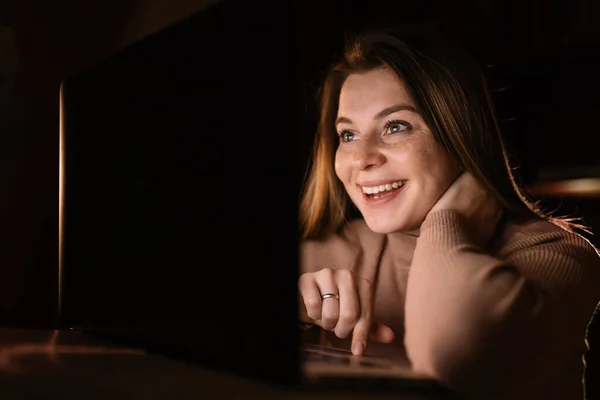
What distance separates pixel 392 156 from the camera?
2.84ft

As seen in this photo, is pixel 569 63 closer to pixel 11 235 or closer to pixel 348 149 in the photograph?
pixel 348 149

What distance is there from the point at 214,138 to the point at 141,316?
29 cm

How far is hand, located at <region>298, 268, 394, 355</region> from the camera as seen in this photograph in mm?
847

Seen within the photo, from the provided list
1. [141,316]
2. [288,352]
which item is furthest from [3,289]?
[288,352]

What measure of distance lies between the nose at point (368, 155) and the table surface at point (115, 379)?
330mm

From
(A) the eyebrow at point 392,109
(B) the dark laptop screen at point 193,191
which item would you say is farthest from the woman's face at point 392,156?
(B) the dark laptop screen at point 193,191

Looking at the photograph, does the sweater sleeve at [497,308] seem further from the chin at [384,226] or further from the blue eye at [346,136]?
the blue eye at [346,136]

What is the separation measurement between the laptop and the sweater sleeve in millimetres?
73

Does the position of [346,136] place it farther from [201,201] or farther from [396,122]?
[201,201]

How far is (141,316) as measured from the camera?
865 millimetres

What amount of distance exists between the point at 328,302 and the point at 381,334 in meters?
0.08

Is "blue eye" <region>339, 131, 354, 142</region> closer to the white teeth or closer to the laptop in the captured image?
the white teeth

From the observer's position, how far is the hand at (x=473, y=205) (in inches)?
34.1

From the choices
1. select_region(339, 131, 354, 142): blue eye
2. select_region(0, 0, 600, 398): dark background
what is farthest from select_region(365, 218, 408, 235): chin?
select_region(0, 0, 600, 398): dark background
